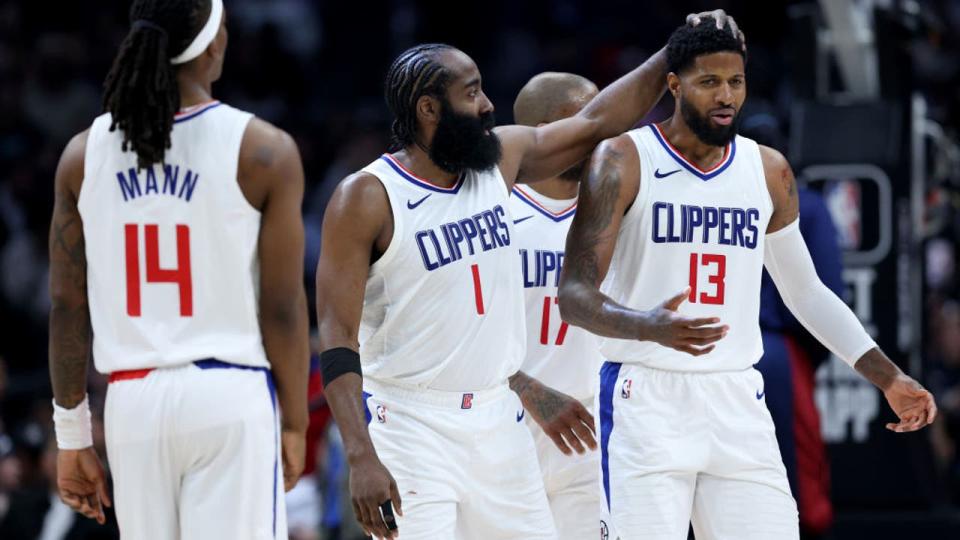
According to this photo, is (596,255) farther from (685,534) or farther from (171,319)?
(171,319)

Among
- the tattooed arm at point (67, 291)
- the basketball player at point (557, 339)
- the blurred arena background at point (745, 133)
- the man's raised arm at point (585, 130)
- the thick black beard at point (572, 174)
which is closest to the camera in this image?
the tattooed arm at point (67, 291)

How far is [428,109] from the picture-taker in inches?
216

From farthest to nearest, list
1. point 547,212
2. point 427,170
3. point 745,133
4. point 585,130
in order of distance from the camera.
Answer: point 745,133
point 547,212
point 585,130
point 427,170

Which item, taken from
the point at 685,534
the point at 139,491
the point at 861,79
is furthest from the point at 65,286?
the point at 861,79

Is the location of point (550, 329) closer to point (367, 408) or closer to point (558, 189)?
point (558, 189)

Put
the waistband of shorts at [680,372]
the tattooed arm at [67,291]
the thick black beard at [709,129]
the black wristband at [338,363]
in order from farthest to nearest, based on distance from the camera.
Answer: the thick black beard at [709,129]
the waistband of shorts at [680,372]
the black wristband at [338,363]
the tattooed arm at [67,291]

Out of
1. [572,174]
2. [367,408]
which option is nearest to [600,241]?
[367,408]

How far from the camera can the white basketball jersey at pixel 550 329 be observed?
20.6ft

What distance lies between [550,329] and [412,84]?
135 centimetres

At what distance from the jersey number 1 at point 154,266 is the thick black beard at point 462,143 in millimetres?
1255

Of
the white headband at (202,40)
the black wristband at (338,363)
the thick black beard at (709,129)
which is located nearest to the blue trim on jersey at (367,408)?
the black wristband at (338,363)

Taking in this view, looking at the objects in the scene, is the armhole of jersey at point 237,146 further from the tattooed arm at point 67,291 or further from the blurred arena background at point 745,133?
the blurred arena background at point 745,133

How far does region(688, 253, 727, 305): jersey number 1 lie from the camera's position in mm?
5367

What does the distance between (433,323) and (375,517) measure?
2.40 ft
